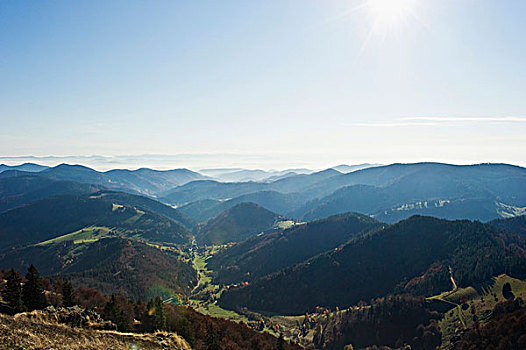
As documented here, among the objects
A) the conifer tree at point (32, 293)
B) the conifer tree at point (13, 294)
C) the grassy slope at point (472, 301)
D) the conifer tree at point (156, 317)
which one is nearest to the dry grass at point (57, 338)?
the conifer tree at point (13, 294)

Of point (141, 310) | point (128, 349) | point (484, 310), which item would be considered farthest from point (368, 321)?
point (128, 349)

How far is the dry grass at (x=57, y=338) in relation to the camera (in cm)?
3474

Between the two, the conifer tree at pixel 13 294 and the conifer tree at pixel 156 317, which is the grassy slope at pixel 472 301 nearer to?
the conifer tree at pixel 156 317

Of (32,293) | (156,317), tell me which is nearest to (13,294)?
(32,293)

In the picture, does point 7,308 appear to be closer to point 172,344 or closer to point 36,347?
point 36,347

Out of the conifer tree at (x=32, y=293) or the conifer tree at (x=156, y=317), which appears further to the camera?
the conifer tree at (x=156, y=317)

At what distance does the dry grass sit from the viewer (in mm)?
34741

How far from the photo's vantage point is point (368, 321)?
173375 millimetres

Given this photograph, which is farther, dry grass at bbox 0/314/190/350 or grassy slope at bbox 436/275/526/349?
grassy slope at bbox 436/275/526/349

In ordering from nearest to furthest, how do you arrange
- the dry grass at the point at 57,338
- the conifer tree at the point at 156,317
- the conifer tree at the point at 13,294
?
the dry grass at the point at 57,338, the conifer tree at the point at 13,294, the conifer tree at the point at 156,317

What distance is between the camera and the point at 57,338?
130 feet

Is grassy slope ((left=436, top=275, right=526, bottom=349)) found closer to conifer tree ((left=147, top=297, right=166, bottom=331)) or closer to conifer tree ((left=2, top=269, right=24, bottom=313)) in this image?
conifer tree ((left=147, top=297, right=166, bottom=331))

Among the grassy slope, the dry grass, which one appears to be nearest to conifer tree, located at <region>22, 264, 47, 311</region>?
the dry grass

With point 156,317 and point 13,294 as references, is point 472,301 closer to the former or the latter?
point 156,317
